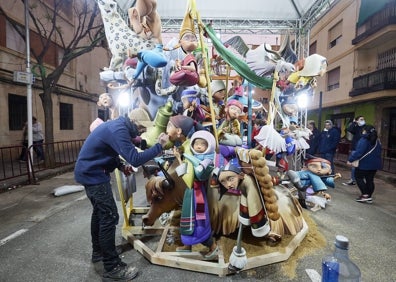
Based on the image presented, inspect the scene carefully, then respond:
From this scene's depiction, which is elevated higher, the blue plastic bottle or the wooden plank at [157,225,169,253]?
the blue plastic bottle

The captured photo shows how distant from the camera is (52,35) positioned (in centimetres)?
1184

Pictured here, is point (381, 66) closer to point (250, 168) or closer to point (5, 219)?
point (250, 168)

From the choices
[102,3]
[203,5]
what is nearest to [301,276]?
[102,3]

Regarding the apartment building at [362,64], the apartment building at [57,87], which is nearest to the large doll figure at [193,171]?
the apartment building at [57,87]

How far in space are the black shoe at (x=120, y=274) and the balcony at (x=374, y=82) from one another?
13.2 m

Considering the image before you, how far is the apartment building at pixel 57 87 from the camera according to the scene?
30.5 ft

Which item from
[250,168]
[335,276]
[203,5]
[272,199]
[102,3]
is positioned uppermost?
[203,5]

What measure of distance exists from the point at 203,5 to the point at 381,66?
33.0 feet

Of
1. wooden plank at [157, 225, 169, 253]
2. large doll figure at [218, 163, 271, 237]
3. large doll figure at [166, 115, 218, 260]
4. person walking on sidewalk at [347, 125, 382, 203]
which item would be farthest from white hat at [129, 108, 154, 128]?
person walking on sidewalk at [347, 125, 382, 203]

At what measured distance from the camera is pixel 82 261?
9.67ft

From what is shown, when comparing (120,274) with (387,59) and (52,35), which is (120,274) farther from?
(387,59)

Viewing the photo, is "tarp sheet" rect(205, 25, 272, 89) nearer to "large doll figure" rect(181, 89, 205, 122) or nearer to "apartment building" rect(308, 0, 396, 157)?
"large doll figure" rect(181, 89, 205, 122)

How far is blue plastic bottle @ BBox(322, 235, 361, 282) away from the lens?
153cm

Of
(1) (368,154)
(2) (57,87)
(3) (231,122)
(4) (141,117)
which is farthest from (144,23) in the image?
(2) (57,87)
